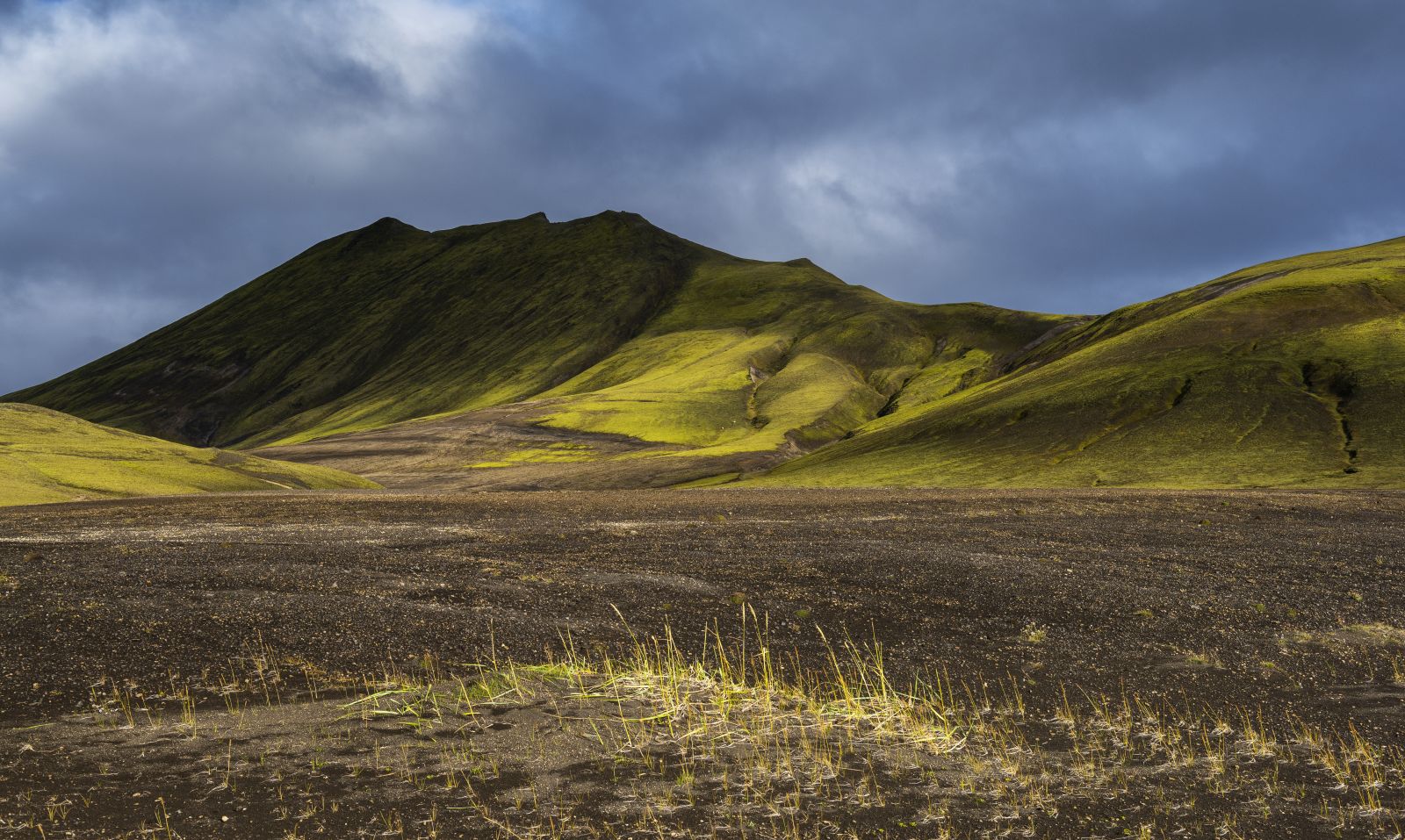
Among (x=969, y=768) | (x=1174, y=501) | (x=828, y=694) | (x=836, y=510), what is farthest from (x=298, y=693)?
(x=1174, y=501)

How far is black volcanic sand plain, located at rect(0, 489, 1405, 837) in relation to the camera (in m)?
11.6

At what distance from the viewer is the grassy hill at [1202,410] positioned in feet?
244

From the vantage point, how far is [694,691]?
16.4m

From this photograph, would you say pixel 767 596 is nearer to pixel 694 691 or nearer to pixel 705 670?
pixel 705 670

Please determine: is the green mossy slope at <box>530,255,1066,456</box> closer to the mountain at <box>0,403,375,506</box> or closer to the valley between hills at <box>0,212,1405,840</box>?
the mountain at <box>0,403,375,506</box>

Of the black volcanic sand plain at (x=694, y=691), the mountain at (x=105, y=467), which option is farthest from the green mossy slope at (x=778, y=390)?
the black volcanic sand plain at (x=694, y=691)

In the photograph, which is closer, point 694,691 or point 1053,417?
point 694,691

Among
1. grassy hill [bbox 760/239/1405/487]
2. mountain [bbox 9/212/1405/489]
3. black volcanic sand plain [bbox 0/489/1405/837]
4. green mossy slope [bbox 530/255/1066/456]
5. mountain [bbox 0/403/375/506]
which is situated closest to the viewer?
black volcanic sand plain [bbox 0/489/1405/837]

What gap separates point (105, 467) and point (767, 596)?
63398 mm

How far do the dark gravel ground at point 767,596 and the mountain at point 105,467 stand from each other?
70.7 feet

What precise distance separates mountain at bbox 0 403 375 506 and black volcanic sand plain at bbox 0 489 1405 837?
3445cm

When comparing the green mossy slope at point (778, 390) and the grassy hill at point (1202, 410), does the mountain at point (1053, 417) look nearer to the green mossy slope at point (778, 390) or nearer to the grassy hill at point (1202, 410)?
the grassy hill at point (1202, 410)

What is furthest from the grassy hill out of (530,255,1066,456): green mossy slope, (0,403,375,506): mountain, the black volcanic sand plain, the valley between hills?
(0,403,375,506): mountain

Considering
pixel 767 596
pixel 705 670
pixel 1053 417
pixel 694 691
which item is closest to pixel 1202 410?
pixel 1053 417
